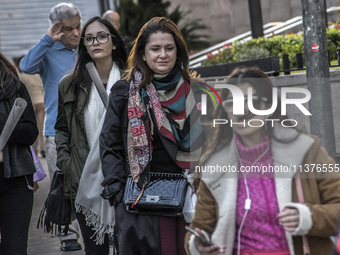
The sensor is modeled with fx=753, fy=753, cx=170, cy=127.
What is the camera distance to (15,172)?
16.7 feet

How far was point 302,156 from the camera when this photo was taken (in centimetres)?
324

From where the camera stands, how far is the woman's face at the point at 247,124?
334 centimetres

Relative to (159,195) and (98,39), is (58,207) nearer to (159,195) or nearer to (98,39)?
(98,39)

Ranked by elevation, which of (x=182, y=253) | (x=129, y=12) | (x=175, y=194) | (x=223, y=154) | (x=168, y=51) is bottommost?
(x=182, y=253)

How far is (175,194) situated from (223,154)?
1.00m

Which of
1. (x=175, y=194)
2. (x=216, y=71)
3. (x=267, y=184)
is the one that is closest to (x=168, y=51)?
(x=175, y=194)

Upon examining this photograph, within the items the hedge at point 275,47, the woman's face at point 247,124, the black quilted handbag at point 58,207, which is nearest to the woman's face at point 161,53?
the woman's face at point 247,124

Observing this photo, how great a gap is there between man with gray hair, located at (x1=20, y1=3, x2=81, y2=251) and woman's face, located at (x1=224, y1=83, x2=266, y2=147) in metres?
3.90

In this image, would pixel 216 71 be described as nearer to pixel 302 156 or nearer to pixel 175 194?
pixel 175 194

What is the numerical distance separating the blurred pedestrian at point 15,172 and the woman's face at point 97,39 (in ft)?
2.00

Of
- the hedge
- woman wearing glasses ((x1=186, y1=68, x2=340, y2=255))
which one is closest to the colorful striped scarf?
woman wearing glasses ((x1=186, y1=68, x2=340, y2=255))

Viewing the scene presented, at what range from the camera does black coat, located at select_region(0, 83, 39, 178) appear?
5113 mm

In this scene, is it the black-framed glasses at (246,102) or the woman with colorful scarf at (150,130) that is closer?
the black-framed glasses at (246,102)

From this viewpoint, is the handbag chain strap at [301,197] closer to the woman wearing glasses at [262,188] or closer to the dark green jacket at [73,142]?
the woman wearing glasses at [262,188]
